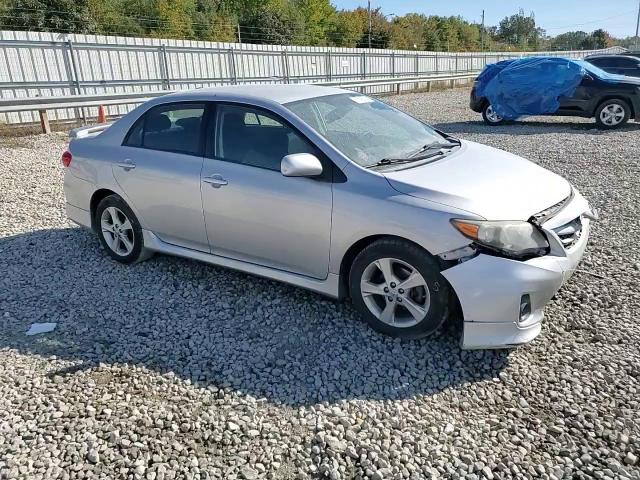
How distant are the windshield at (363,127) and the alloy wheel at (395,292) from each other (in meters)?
0.76

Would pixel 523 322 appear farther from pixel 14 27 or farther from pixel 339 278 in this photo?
pixel 14 27

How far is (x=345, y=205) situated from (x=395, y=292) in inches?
26.3

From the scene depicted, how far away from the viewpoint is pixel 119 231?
15.5 feet

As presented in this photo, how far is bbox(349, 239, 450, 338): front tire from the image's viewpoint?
3133 mm

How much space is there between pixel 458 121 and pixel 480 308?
1253 cm

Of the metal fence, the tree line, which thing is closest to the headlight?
the metal fence

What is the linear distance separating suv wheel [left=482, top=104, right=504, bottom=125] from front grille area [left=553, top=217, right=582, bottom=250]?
1074cm

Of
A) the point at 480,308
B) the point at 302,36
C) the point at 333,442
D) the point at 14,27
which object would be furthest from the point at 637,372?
the point at 302,36

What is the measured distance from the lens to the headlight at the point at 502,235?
9.71ft

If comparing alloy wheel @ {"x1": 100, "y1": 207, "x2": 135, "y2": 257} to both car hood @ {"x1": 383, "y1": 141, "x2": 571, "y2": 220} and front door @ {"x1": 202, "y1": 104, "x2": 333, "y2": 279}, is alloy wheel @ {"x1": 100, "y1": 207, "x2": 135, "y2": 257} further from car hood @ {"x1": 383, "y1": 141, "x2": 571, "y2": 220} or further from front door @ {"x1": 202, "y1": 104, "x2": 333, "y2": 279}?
car hood @ {"x1": 383, "y1": 141, "x2": 571, "y2": 220}

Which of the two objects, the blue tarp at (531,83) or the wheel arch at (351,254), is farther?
the blue tarp at (531,83)

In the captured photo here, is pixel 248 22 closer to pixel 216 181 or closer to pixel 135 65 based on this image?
pixel 135 65

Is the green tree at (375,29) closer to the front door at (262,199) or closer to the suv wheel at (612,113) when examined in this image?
the suv wheel at (612,113)

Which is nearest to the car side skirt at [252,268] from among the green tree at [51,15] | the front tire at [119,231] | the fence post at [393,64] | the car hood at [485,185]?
the front tire at [119,231]
